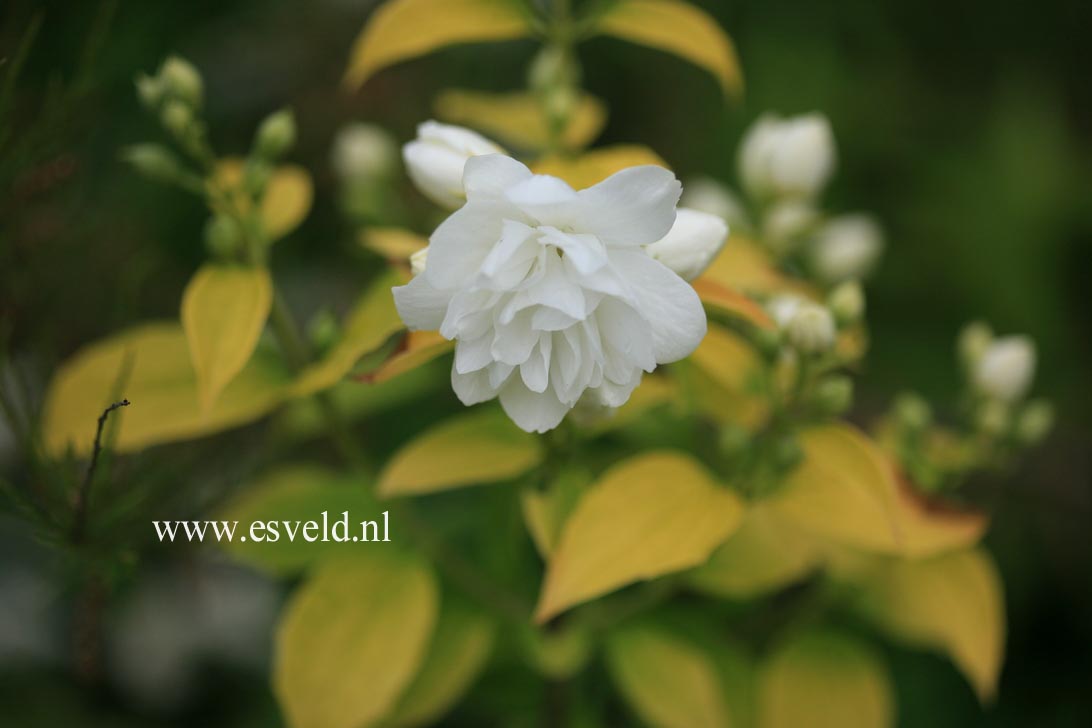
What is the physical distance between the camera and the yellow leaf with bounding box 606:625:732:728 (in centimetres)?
101

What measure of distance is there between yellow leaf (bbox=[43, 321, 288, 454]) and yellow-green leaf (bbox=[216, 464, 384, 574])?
184mm

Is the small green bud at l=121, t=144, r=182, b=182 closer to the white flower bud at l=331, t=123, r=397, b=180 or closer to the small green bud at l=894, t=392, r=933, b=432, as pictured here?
the white flower bud at l=331, t=123, r=397, b=180

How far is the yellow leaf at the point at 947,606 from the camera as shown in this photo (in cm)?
102

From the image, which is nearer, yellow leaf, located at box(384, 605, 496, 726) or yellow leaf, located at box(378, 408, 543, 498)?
yellow leaf, located at box(378, 408, 543, 498)

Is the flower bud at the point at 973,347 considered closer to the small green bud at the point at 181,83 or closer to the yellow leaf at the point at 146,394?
the yellow leaf at the point at 146,394

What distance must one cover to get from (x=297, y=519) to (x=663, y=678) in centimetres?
45

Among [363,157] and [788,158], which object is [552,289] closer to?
[788,158]

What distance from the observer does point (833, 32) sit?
226 centimetres

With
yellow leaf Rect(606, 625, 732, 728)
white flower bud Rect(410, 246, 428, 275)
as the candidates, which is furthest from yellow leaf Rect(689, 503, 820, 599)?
white flower bud Rect(410, 246, 428, 275)

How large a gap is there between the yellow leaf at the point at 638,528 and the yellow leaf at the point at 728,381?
5.2 inches

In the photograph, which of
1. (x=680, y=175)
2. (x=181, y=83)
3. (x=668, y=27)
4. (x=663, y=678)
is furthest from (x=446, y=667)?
(x=680, y=175)

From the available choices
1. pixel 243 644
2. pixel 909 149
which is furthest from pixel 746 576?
pixel 909 149

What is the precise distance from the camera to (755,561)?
3.56ft

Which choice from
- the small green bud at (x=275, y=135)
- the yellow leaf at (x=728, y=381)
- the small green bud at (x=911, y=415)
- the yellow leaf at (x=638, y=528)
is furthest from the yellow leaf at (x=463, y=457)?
the small green bud at (x=911, y=415)
